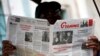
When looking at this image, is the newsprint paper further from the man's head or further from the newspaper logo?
the man's head

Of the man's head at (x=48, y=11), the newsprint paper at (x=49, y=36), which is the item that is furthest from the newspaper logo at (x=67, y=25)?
the man's head at (x=48, y=11)

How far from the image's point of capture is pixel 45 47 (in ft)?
2.82

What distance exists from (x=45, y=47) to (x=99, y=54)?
0.35m

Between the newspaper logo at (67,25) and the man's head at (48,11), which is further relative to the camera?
the man's head at (48,11)

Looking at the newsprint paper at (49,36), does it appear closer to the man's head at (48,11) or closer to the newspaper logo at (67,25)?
the newspaper logo at (67,25)

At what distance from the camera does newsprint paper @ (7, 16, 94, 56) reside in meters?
0.85

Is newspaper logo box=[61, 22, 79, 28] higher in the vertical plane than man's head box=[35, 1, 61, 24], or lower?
lower

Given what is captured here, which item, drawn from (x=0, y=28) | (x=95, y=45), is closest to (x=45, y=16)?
(x=95, y=45)

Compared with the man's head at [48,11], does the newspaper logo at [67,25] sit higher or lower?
lower

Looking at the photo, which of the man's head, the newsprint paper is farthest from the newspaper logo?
the man's head

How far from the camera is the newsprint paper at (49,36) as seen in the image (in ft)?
2.78

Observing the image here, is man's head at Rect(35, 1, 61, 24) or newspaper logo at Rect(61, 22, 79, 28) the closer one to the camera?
newspaper logo at Rect(61, 22, 79, 28)

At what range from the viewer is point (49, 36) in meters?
0.84

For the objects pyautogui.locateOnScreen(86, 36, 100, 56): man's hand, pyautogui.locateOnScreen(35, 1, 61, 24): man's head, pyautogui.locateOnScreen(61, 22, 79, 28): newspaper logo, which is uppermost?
pyautogui.locateOnScreen(35, 1, 61, 24): man's head
